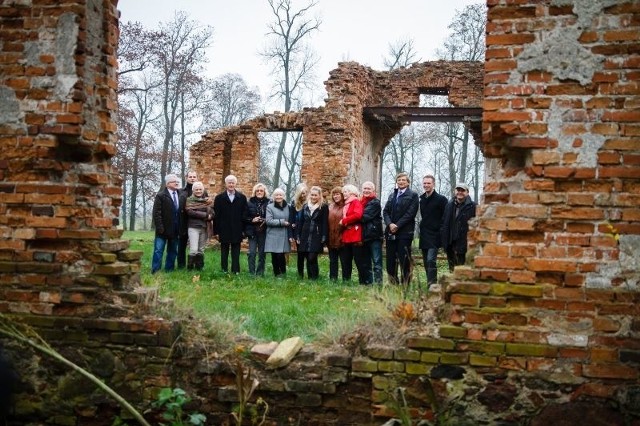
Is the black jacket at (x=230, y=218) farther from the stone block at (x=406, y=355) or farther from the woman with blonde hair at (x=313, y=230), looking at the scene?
the stone block at (x=406, y=355)

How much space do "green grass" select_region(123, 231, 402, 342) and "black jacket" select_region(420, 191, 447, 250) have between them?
1021 millimetres

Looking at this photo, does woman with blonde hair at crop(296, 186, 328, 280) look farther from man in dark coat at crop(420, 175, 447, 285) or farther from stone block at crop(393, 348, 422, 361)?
stone block at crop(393, 348, 422, 361)

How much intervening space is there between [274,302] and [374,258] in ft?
8.02

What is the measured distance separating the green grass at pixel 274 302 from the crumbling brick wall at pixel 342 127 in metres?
5.32

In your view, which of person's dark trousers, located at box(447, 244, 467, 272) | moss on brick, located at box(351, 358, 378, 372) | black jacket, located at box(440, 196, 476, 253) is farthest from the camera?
person's dark trousers, located at box(447, 244, 467, 272)

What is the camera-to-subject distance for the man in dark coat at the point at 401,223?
7.93 metres

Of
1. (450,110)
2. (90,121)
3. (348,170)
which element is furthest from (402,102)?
(90,121)

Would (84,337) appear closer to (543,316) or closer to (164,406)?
(164,406)

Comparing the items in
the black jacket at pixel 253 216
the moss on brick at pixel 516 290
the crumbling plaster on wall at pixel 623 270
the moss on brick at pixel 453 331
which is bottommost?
the moss on brick at pixel 453 331

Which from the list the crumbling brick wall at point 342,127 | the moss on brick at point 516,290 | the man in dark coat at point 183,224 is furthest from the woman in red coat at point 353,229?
the crumbling brick wall at point 342,127

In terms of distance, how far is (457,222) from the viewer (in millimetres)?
7410

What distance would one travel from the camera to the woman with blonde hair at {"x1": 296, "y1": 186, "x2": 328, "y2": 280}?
888cm

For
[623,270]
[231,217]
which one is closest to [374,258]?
[231,217]

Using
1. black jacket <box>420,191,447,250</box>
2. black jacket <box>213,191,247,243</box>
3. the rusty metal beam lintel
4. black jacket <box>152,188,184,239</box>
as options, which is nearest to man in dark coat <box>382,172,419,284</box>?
black jacket <box>420,191,447,250</box>
